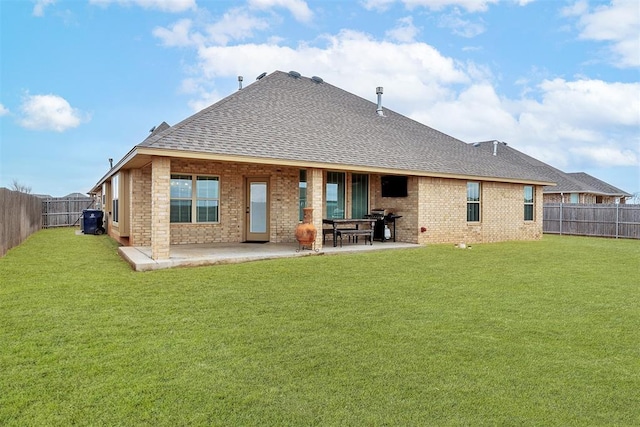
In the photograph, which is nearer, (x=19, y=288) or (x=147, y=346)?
(x=147, y=346)

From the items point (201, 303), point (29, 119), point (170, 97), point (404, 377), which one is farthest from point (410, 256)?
point (29, 119)

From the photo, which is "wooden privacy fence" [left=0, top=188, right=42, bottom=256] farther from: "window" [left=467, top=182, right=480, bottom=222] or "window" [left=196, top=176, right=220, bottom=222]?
"window" [left=467, top=182, right=480, bottom=222]

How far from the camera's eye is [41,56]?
12.6 meters

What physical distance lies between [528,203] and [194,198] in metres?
13.8

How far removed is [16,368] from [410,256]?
8795mm

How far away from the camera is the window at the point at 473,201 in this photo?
1453cm

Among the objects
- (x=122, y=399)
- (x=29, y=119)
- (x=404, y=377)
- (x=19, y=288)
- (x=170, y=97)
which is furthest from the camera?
(x=29, y=119)

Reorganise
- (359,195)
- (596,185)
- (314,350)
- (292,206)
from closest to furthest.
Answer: (314,350), (292,206), (359,195), (596,185)

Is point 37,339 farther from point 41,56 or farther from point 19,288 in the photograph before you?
point 41,56

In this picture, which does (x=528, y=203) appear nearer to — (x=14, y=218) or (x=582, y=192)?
(x=582, y=192)

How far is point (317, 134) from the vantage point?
12344 millimetres

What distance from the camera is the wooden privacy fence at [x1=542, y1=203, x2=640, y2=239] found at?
18969 millimetres

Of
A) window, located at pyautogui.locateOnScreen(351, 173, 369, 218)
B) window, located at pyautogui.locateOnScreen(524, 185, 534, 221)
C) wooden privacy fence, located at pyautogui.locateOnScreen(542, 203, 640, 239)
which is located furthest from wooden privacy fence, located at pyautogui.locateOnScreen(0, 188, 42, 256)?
wooden privacy fence, located at pyautogui.locateOnScreen(542, 203, 640, 239)

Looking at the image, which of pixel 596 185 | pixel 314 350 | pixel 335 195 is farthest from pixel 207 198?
pixel 596 185
